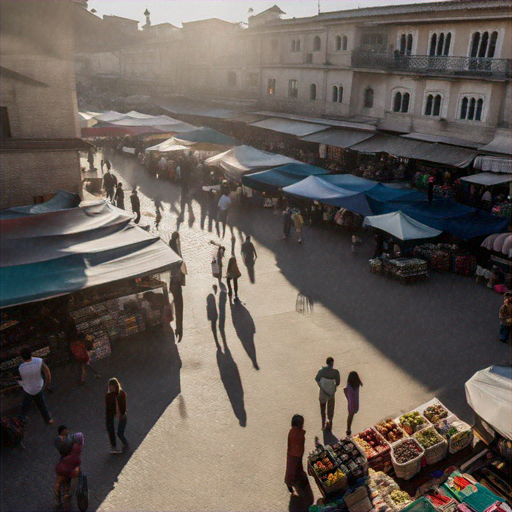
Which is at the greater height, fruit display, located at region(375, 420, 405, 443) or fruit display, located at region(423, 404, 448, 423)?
fruit display, located at region(423, 404, 448, 423)

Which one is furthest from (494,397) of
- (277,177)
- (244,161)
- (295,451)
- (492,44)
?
(492,44)

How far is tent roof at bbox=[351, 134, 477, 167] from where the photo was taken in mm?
20938

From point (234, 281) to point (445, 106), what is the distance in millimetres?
17112

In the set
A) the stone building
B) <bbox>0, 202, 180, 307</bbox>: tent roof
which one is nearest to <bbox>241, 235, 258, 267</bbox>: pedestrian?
<bbox>0, 202, 180, 307</bbox>: tent roof

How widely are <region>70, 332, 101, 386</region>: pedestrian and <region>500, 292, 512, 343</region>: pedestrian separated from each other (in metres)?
9.12

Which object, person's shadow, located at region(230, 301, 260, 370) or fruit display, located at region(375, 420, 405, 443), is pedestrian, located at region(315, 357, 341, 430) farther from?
person's shadow, located at region(230, 301, 260, 370)

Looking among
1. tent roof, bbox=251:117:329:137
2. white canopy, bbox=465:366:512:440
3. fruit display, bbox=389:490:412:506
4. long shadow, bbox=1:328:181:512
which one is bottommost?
long shadow, bbox=1:328:181:512

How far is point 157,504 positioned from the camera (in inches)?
256

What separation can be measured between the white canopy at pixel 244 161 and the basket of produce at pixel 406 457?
51.5 ft

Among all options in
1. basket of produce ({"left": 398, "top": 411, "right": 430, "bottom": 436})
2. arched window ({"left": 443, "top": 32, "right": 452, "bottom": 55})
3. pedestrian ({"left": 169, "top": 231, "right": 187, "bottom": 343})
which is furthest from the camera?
arched window ({"left": 443, "top": 32, "right": 452, "bottom": 55})

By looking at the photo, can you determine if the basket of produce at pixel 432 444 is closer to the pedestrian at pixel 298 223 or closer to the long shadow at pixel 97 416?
the long shadow at pixel 97 416

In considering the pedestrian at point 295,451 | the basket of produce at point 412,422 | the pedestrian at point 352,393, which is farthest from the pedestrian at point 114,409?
the basket of produce at point 412,422

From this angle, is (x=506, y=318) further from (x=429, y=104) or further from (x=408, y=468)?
(x=429, y=104)

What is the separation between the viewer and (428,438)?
24.3 feet
